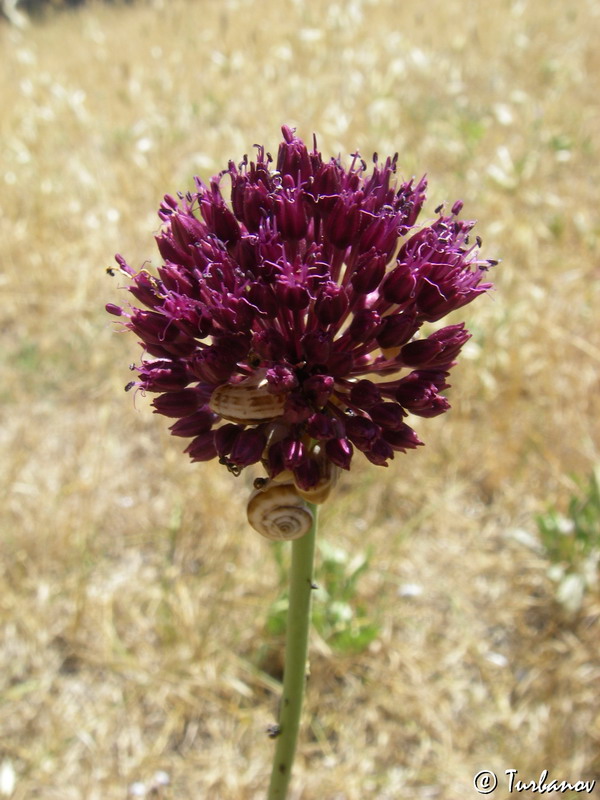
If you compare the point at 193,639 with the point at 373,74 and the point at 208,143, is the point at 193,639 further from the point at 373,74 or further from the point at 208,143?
the point at 373,74

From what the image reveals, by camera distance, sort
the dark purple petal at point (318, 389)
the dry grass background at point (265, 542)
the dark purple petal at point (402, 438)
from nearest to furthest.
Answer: the dark purple petal at point (318, 389) → the dark purple petal at point (402, 438) → the dry grass background at point (265, 542)

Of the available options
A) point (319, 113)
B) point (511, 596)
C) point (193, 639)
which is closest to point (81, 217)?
point (319, 113)

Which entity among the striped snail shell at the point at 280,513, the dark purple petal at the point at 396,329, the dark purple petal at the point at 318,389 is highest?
the dark purple petal at the point at 396,329

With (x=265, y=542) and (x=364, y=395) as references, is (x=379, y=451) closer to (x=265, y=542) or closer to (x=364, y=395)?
(x=364, y=395)

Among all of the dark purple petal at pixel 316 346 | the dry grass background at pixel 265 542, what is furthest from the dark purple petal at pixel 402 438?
the dry grass background at pixel 265 542

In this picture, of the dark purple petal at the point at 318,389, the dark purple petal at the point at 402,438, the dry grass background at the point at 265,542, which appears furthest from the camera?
the dry grass background at the point at 265,542

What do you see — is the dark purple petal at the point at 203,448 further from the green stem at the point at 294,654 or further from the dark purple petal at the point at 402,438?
the dark purple petal at the point at 402,438
